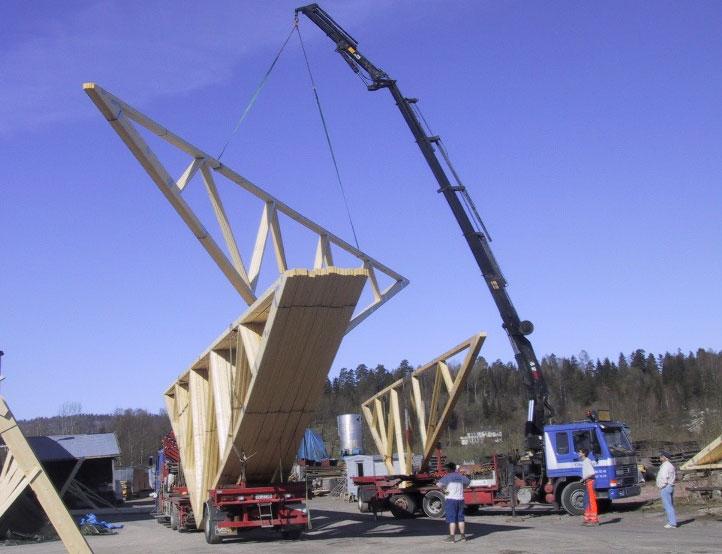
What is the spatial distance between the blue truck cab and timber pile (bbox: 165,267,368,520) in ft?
24.5

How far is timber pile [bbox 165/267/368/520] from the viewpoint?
15422mm

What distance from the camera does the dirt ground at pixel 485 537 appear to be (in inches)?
604

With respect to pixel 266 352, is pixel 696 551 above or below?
below

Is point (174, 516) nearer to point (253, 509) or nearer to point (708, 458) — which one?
point (253, 509)

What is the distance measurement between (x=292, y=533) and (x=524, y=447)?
8.92 m

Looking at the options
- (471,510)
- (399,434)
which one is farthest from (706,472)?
(399,434)

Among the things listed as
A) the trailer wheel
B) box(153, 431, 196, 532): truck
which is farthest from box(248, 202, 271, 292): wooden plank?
the trailer wheel

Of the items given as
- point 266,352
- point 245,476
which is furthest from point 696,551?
point 245,476

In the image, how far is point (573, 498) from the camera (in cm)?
2209

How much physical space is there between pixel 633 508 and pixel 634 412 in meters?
68.8

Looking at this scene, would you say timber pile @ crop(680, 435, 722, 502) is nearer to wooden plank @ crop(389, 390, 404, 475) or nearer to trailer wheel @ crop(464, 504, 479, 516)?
trailer wheel @ crop(464, 504, 479, 516)

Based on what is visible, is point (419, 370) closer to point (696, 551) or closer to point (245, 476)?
point (245, 476)

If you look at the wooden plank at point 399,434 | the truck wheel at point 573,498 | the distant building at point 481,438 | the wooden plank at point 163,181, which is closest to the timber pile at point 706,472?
the truck wheel at point 573,498

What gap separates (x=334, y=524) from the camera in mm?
22953
